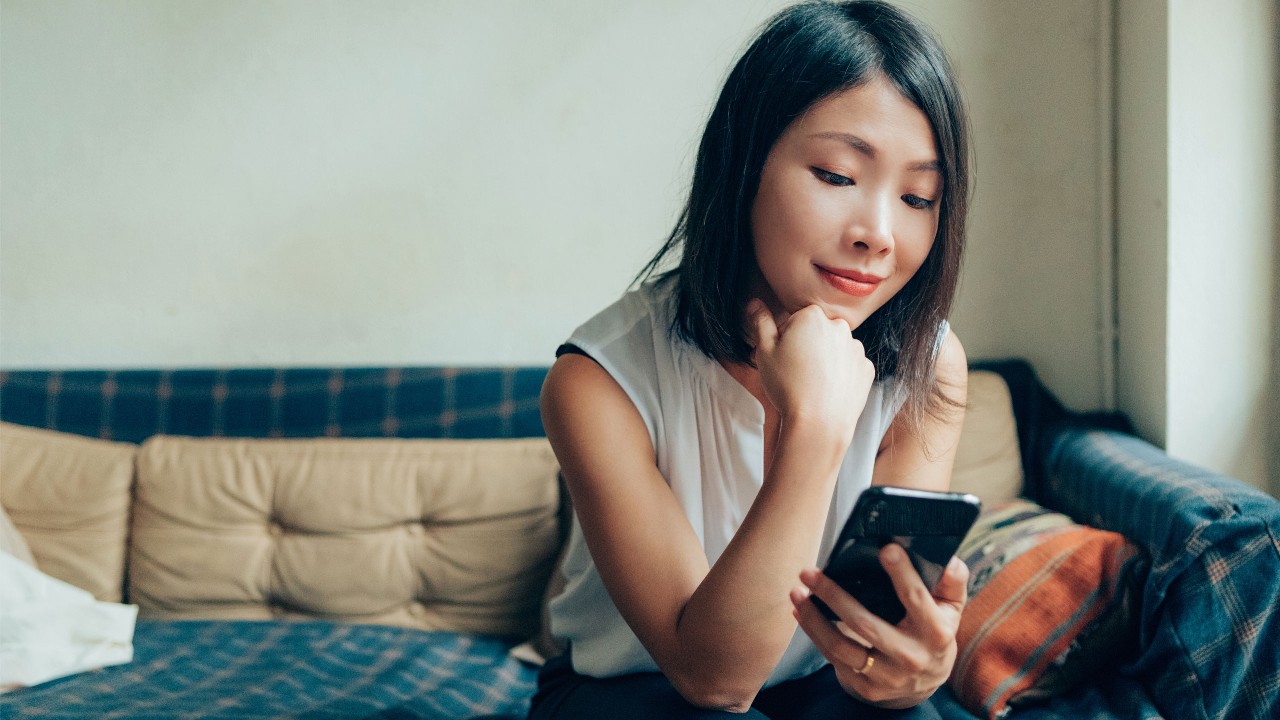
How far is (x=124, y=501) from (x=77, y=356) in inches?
20.8

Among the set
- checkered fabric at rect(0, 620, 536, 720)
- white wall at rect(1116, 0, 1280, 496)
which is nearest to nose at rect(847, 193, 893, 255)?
checkered fabric at rect(0, 620, 536, 720)

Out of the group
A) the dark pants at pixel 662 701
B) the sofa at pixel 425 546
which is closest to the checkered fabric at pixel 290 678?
the sofa at pixel 425 546

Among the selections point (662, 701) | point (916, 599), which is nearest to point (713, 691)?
point (662, 701)

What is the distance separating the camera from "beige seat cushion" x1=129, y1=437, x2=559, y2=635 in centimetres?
168

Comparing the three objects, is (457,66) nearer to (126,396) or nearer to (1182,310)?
(126,396)

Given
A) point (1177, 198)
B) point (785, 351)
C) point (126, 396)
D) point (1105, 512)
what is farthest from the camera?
point (126, 396)

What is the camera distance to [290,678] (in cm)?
145

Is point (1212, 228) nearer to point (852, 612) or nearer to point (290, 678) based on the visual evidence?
point (852, 612)

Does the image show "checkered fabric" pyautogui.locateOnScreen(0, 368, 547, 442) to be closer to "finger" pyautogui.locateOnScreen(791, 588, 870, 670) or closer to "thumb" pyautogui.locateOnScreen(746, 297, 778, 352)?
"thumb" pyautogui.locateOnScreen(746, 297, 778, 352)

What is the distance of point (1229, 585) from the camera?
1.17 metres

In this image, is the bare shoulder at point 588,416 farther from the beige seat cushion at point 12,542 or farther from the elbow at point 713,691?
the beige seat cushion at point 12,542

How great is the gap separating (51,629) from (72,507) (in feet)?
1.05

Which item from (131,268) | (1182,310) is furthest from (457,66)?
(1182,310)

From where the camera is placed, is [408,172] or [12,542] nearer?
[12,542]
